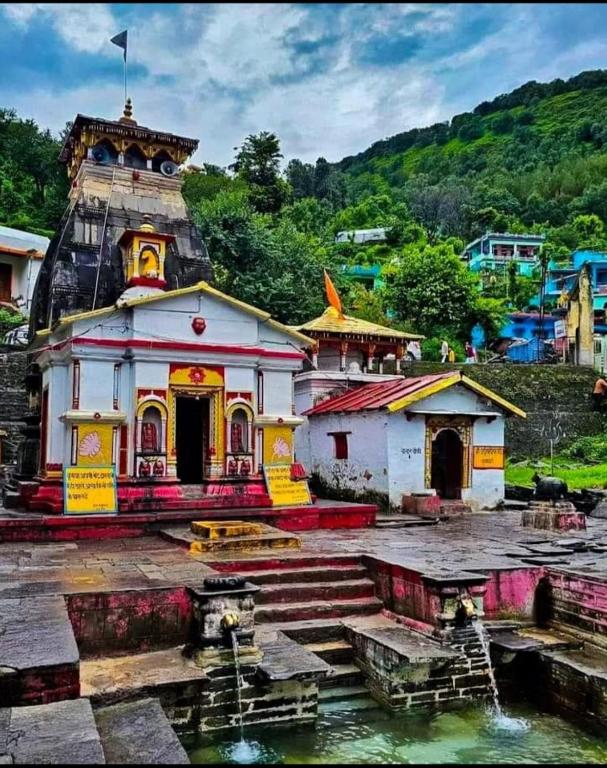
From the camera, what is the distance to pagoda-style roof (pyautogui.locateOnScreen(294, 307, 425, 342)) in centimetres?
2178

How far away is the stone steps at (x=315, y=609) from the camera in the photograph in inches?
330

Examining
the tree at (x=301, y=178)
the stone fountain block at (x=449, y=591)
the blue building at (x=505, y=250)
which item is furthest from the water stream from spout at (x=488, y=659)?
the tree at (x=301, y=178)

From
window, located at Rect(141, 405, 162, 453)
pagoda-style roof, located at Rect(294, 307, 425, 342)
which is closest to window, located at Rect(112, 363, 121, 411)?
window, located at Rect(141, 405, 162, 453)

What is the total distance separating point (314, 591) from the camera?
29.4 ft

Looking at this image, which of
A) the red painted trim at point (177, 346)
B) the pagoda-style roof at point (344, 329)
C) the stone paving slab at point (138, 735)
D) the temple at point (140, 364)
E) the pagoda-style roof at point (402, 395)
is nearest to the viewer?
the stone paving slab at point (138, 735)

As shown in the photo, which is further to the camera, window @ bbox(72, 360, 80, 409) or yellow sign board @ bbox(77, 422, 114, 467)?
window @ bbox(72, 360, 80, 409)

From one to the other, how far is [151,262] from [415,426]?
743cm

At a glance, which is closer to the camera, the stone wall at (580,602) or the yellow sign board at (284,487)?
the stone wall at (580,602)

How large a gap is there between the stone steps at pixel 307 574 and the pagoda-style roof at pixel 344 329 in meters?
12.5

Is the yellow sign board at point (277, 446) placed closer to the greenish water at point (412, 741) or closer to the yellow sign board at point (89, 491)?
the yellow sign board at point (89, 491)

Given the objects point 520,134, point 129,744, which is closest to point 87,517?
point 129,744

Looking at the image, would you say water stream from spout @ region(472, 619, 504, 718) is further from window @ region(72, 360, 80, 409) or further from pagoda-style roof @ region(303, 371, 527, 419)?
window @ region(72, 360, 80, 409)

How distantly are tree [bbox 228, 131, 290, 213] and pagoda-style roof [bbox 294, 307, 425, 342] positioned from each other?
2531 cm

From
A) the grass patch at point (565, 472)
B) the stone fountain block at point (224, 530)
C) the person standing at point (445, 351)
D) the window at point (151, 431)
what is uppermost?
the person standing at point (445, 351)
